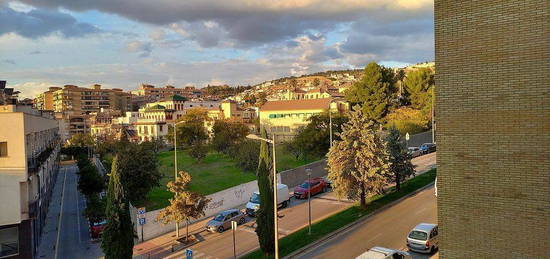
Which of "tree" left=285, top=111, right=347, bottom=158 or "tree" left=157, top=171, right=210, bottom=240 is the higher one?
"tree" left=285, top=111, right=347, bottom=158

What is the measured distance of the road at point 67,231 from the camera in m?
26.9

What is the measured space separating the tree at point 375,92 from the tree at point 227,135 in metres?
20.6

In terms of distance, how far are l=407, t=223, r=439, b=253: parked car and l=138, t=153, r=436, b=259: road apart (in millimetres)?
1894

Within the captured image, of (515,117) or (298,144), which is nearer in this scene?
(515,117)

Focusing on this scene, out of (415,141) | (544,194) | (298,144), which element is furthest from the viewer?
(415,141)

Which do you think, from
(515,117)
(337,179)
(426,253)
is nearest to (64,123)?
(337,179)

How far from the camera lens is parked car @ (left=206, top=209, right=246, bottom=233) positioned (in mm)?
27178

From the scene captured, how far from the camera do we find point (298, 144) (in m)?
47.7

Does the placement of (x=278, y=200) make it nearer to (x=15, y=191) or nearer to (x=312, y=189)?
(x=312, y=189)

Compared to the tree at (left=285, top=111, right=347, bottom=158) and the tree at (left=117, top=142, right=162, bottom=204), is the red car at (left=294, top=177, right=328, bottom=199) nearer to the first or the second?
the tree at (left=285, top=111, right=347, bottom=158)

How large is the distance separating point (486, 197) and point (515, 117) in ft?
6.06

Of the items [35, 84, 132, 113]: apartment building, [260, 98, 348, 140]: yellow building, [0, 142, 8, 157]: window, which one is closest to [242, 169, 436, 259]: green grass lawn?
[0, 142, 8, 157]: window

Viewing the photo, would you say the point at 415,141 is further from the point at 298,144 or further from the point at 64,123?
the point at 64,123

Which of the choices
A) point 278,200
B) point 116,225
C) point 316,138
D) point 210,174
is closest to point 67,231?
point 116,225
